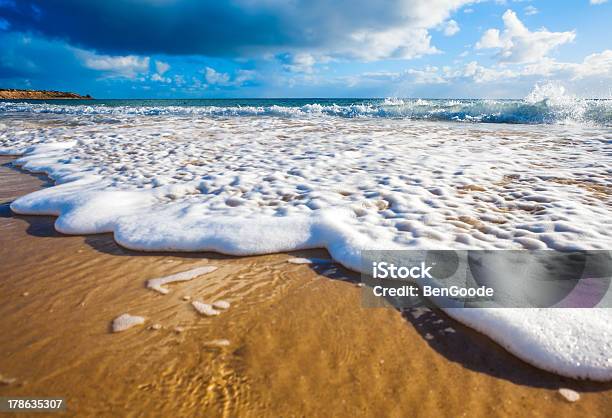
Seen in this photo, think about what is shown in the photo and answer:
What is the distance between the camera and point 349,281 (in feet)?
7.29

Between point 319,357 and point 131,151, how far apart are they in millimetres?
6301

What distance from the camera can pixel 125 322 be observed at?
6.09 feet

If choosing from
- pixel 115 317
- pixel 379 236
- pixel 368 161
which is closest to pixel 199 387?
pixel 115 317

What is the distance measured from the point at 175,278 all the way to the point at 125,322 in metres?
0.46

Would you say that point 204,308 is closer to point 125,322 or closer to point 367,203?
point 125,322

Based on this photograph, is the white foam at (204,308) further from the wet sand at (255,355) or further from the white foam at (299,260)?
the white foam at (299,260)

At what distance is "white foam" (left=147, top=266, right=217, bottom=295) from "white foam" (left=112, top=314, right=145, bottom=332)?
254 mm

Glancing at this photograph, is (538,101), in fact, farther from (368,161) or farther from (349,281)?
(349,281)

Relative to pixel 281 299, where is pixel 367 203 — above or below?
above

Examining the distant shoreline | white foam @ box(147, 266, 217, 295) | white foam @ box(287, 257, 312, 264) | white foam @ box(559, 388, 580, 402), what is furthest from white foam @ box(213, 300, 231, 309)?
the distant shoreline

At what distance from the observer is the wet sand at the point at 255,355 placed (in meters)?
1.40

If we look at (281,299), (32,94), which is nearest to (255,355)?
(281,299)

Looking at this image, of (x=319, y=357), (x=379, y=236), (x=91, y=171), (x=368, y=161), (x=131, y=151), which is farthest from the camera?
(x=131, y=151)

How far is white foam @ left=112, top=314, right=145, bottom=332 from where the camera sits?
1.82 m
